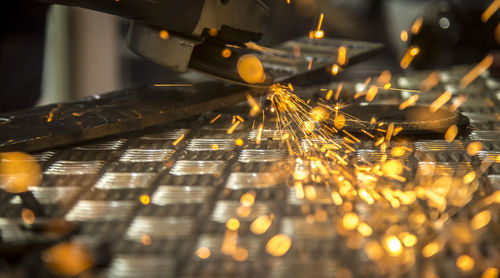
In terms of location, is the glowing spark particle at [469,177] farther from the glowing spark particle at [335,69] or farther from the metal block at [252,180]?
the glowing spark particle at [335,69]

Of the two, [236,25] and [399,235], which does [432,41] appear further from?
[399,235]

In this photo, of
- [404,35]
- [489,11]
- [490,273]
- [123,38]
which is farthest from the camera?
[123,38]

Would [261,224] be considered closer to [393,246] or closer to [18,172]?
[393,246]

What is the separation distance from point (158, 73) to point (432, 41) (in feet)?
6.34

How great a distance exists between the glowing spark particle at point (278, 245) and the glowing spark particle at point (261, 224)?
2cm

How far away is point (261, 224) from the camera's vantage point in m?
0.62

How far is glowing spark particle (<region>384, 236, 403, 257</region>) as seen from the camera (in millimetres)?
552

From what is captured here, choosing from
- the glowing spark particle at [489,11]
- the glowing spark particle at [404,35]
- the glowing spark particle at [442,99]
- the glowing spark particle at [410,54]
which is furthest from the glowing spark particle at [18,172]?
the glowing spark particle at [404,35]

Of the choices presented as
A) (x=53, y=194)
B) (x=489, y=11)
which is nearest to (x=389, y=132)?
(x=53, y=194)

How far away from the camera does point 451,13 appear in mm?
2000

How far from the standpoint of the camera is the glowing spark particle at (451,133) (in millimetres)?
931

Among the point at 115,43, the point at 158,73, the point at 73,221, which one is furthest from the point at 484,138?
the point at 158,73

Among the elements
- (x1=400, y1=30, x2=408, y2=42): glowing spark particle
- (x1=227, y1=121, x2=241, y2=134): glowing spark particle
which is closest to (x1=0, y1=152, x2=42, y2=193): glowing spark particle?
(x1=227, y1=121, x2=241, y2=134): glowing spark particle

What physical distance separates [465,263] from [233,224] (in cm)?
27
